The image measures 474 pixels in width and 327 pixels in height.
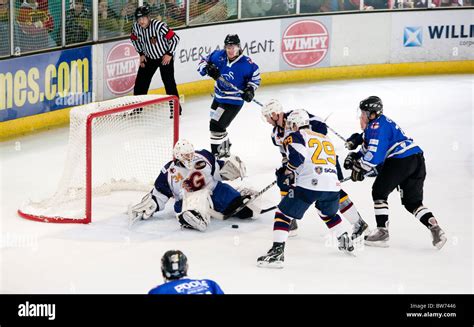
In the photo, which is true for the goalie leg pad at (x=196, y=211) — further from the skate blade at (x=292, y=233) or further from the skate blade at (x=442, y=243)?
the skate blade at (x=442, y=243)

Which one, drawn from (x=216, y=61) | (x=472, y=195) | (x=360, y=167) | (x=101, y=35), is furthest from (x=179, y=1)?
(x=360, y=167)

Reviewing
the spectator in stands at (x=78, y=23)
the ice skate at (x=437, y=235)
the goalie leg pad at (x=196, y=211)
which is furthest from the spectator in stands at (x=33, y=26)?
the ice skate at (x=437, y=235)

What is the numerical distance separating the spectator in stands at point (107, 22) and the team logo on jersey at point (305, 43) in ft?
8.43

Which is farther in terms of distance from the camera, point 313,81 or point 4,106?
point 313,81

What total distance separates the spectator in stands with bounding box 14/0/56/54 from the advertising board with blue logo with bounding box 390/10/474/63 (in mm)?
5043

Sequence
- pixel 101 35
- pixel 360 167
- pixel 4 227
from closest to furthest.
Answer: pixel 360 167 < pixel 4 227 < pixel 101 35

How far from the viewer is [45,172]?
894 cm

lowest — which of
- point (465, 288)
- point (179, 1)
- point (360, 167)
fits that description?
point (465, 288)

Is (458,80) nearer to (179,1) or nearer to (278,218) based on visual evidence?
(179,1)

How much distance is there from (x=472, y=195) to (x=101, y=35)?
4.13 m

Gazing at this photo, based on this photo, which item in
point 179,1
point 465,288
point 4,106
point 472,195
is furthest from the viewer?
point 179,1

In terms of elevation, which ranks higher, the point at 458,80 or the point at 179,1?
the point at 179,1

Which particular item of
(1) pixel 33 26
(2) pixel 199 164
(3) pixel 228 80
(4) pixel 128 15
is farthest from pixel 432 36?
(2) pixel 199 164

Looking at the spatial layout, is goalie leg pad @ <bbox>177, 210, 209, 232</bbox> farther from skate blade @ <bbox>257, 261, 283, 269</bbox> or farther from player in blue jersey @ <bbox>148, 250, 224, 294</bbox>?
player in blue jersey @ <bbox>148, 250, 224, 294</bbox>
